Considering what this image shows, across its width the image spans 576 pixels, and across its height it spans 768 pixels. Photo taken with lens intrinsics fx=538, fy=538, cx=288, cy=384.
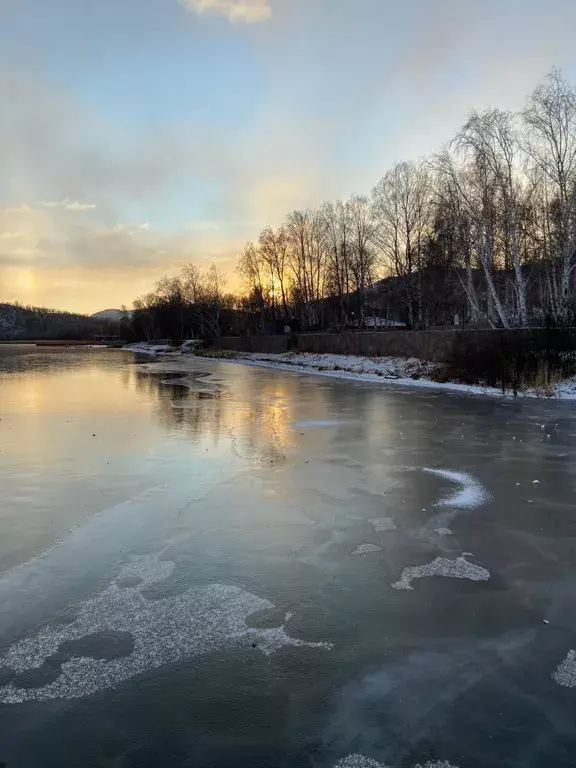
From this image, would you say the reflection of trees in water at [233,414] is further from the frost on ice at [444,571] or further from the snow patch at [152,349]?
the snow patch at [152,349]

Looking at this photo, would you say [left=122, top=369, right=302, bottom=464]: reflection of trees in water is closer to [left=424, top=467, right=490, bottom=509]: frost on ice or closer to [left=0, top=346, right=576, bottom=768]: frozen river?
[left=0, top=346, right=576, bottom=768]: frozen river

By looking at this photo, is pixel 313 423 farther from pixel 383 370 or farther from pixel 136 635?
pixel 383 370

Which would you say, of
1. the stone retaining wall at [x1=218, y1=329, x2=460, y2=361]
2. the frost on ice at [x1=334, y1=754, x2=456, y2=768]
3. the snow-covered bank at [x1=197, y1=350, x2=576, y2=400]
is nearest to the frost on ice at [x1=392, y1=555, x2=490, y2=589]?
the frost on ice at [x1=334, y1=754, x2=456, y2=768]

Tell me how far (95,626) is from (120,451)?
20.8ft

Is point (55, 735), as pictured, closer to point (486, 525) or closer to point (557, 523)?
point (486, 525)

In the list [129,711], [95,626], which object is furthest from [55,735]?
[95,626]

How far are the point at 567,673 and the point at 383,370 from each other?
2818 centimetres

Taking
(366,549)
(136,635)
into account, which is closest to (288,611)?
(136,635)

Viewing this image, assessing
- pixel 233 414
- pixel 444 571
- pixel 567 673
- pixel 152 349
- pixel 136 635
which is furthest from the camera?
pixel 152 349

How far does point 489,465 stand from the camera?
881 centimetres

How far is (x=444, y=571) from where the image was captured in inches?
188

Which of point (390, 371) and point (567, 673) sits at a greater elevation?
point (390, 371)

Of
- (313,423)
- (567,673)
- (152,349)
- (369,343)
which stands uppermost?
(152,349)

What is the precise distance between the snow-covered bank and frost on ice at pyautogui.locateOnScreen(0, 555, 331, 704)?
55.4 feet
